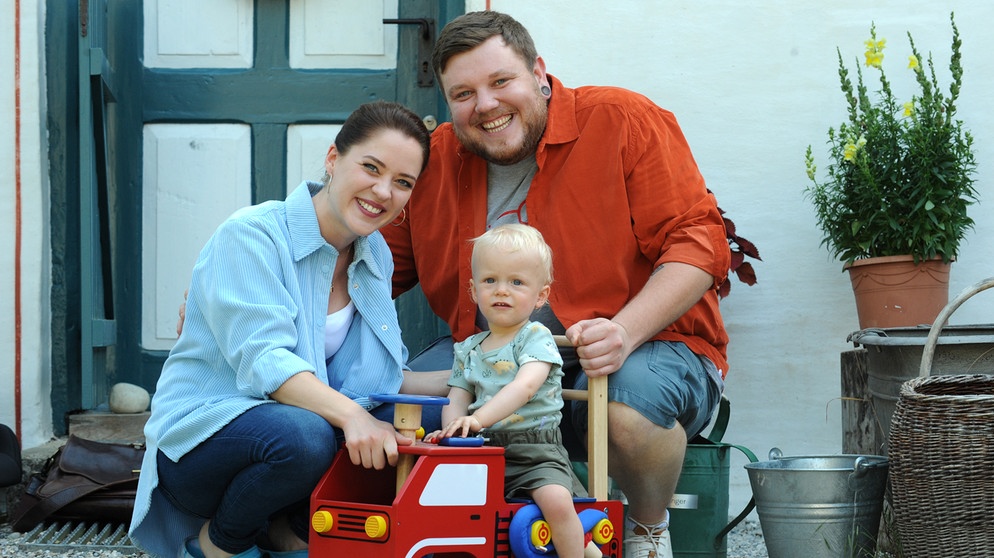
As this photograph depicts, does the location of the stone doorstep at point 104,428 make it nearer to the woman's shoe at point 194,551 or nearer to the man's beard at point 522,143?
the woman's shoe at point 194,551

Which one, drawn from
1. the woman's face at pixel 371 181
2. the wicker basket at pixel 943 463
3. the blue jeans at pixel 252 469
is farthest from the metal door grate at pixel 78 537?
the wicker basket at pixel 943 463

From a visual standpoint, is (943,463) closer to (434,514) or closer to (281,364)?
(434,514)

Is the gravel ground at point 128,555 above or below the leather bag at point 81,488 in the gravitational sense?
below

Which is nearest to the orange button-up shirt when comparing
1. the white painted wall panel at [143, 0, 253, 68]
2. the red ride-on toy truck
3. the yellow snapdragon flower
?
the red ride-on toy truck

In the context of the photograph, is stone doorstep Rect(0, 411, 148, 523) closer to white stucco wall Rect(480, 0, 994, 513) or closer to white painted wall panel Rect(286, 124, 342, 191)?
white painted wall panel Rect(286, 124, 342, 191)

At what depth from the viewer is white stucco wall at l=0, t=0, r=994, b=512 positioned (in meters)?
3.73

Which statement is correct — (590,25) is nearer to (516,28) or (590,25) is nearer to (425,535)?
(516,28)

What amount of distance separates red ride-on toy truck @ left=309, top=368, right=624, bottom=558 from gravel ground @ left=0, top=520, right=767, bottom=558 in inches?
48.3

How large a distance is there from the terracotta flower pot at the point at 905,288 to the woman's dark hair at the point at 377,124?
5.42ft

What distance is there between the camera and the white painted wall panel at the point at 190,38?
159 inches

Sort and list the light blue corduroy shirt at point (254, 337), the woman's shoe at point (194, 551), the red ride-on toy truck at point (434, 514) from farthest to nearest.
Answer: the woman's shoe at point (194, 551) → the light blue corduroy shirt at point (254, 337) → the red ride-on toy truck at point (434, 514)

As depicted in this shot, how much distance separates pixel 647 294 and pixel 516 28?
0.77 metres

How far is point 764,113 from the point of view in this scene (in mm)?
3752

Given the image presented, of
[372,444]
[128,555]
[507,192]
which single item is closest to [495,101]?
[507,192]
